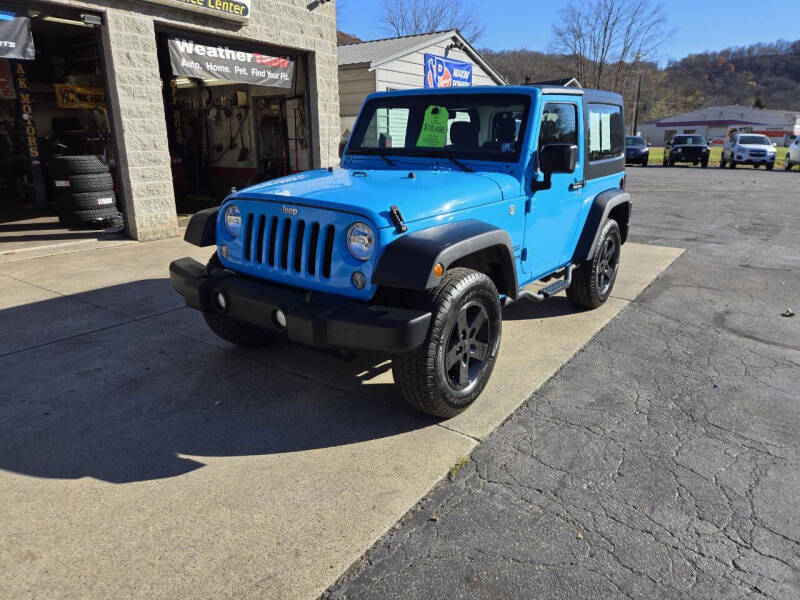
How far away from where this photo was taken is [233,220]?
3480mm

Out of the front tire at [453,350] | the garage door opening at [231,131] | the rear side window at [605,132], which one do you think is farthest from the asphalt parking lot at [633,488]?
the garage door opening at [231,131]

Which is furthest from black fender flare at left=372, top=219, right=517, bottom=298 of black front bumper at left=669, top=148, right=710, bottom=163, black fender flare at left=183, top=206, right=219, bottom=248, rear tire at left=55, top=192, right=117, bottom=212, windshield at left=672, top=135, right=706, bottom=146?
windshield at left=672, top=135, right=706, bottom=146

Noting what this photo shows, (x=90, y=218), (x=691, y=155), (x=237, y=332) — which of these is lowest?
(x=237, y=332)

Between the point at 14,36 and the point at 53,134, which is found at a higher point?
the point at 14,36

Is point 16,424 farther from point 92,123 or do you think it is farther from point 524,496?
point 92,123

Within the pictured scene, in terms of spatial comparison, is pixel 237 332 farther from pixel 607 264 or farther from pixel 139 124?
pixel 139 124

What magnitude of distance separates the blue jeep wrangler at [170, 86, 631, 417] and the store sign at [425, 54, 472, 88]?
1074 centimetres

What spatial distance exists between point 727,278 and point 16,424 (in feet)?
22.8

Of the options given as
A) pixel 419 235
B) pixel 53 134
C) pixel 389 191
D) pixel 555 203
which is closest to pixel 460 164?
pixel 555 203

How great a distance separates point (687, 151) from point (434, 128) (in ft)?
99.4

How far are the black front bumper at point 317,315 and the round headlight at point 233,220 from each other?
29 cm

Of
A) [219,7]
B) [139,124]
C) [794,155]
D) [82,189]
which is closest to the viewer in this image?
[139,124]

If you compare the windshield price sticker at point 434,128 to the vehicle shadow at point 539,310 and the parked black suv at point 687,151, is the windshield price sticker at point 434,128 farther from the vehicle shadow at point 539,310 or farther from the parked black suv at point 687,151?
the parked black suv at point 687,151

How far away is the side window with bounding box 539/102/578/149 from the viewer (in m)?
4.02
